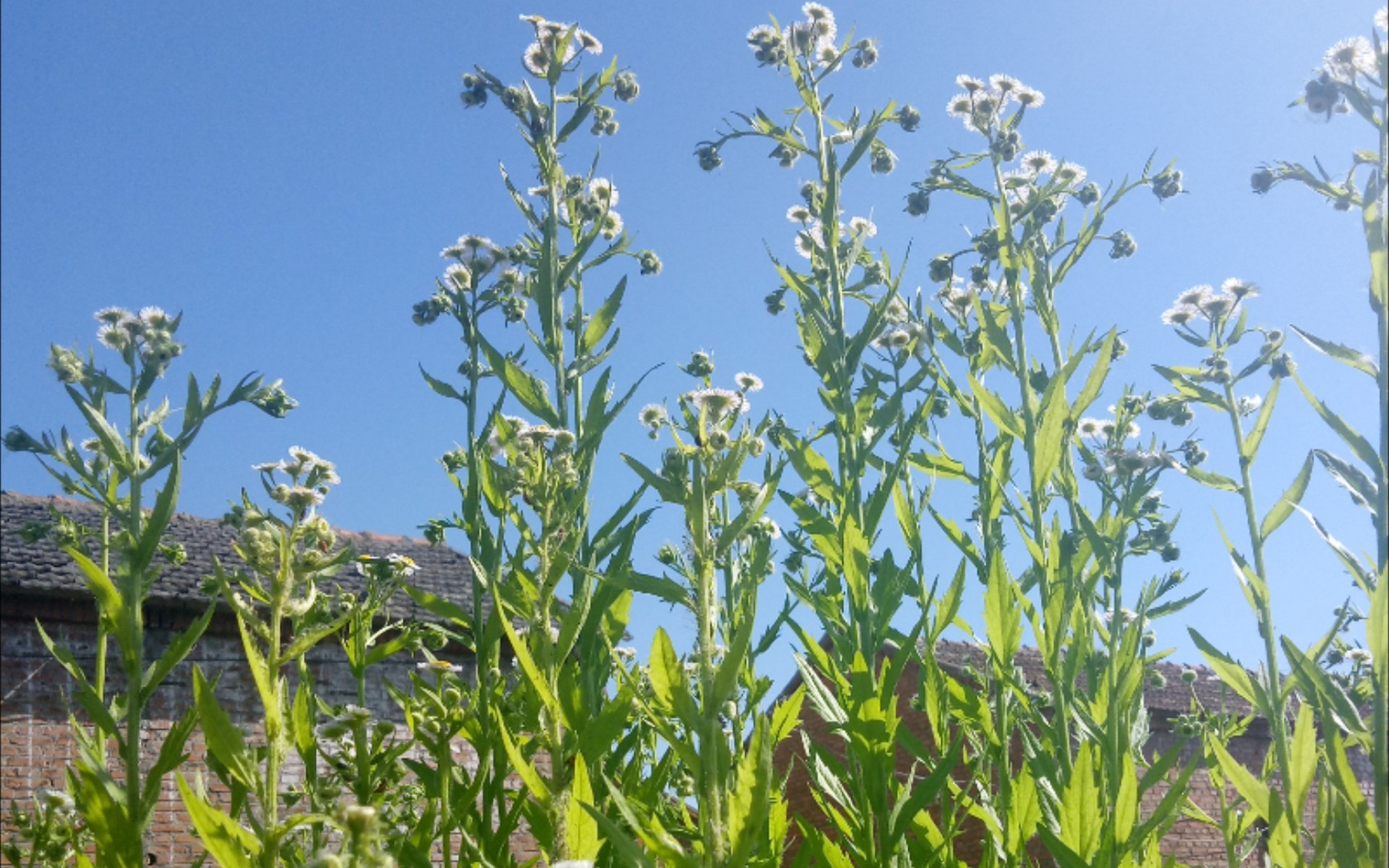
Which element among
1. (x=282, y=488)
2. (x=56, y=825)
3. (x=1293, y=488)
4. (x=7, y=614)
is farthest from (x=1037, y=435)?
(x=7, y=614)

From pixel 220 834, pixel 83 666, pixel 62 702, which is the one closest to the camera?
pixel 220 834

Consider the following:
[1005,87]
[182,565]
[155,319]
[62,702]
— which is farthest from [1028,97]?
[62,702]

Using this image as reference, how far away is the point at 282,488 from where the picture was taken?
2.66 metres

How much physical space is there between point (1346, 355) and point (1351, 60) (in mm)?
686

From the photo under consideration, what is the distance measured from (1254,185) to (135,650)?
2782 millimetres

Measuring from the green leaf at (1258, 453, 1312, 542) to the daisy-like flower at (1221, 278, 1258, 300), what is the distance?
3.86 ft

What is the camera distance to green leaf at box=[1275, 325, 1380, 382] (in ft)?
6.48

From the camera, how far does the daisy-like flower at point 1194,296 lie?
390 cm

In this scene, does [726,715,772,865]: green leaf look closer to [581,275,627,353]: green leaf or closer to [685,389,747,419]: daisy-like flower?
[685,389,747,419]: daisy-like flower

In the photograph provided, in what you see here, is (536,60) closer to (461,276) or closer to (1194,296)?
(461,276)

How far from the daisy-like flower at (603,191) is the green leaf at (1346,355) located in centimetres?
234

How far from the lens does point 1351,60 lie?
2293 millimetres

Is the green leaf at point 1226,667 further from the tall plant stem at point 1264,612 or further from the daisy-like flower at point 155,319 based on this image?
the daisy-like flower at point 155,319

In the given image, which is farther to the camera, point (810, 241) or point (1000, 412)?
point (810, 241)
